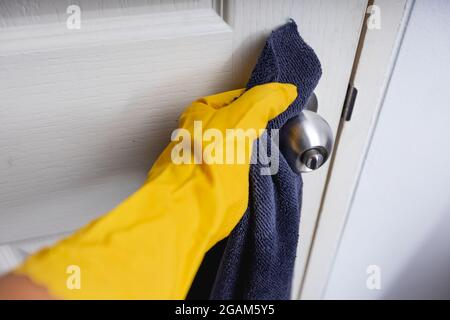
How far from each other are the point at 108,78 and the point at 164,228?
0.14 meters

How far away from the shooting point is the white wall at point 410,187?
398 mm

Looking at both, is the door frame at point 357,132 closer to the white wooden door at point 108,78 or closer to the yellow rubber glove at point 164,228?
the white wooden door at point 108,78

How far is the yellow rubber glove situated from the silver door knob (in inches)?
1.1

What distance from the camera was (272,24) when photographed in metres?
0.33

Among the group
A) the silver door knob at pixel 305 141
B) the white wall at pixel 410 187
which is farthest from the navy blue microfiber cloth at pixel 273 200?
the white wall at pixel 410 187

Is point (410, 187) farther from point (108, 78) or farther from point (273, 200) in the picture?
point (108, 78)

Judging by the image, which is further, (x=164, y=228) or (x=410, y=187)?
(x=410, y=187)

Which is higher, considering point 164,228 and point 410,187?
point 164,228

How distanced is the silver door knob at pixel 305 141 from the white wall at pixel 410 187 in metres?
0.13

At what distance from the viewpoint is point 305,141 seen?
32 centimetres

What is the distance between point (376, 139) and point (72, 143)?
332 mm

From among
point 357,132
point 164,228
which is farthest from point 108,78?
point 357,132
